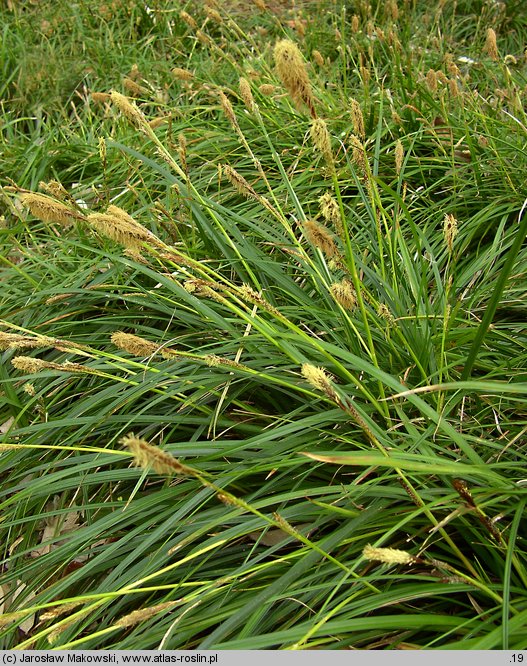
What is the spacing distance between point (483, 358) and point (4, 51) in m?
4.48

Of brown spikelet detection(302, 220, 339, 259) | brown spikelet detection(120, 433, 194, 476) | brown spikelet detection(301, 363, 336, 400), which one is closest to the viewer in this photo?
brown spikelet detection(120, 433, 194, 476)

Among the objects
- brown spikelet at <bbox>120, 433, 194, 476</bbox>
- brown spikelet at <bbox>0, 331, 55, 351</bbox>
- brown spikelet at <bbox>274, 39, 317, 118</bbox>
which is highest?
brown spikelet at <bbox>274, 39, 317, 118</bbox>

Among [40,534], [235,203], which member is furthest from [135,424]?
[235,203]

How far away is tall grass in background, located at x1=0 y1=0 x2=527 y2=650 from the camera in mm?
1503

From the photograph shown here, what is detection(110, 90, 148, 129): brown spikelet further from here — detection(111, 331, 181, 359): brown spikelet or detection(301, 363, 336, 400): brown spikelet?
detection(301, 363, 336, 400): brown spikelet

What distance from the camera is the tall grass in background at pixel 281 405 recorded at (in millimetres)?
1503

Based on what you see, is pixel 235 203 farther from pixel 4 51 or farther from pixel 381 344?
pixel 4 51

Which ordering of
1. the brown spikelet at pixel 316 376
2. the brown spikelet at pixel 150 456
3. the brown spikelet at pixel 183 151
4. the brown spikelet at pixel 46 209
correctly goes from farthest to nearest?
the brown spikelet at pixel 183 151 → the brown spikelet at pixel 46 209 → the brown spikelet at pixel 316 376 → the brown spikelet at pixel 150 456

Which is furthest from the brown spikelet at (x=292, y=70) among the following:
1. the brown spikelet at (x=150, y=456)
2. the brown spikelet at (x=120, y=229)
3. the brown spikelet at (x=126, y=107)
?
the brown spikelet at (x=150, y=456)

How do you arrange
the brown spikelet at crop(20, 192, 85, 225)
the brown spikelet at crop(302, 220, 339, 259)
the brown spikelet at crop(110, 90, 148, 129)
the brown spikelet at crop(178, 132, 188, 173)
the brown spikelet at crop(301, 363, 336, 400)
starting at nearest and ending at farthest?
1. the brown spikelet at crop(301, 363, 336, 400)
2. the brown spikelet at crop(302, 220, 339, 259)
3. the brown spikelet at crop(20, 192, 85, 225)
4. the brown spikelet at crop(110, 90, 148, 129)
5. the brown spikelet at crop(178, 132, 188, 173)

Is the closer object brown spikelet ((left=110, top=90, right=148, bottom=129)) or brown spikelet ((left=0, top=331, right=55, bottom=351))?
brown spikelet ((left=0, top=331, right=55, bottom=351))

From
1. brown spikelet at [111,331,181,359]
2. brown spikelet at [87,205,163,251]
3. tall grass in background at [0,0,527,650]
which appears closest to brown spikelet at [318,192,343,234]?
tall grass in background at [0,0,527,650]

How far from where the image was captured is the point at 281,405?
7.09ft

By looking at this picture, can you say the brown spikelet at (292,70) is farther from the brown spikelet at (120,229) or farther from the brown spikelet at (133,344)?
the brown spikelet at (133,344)
